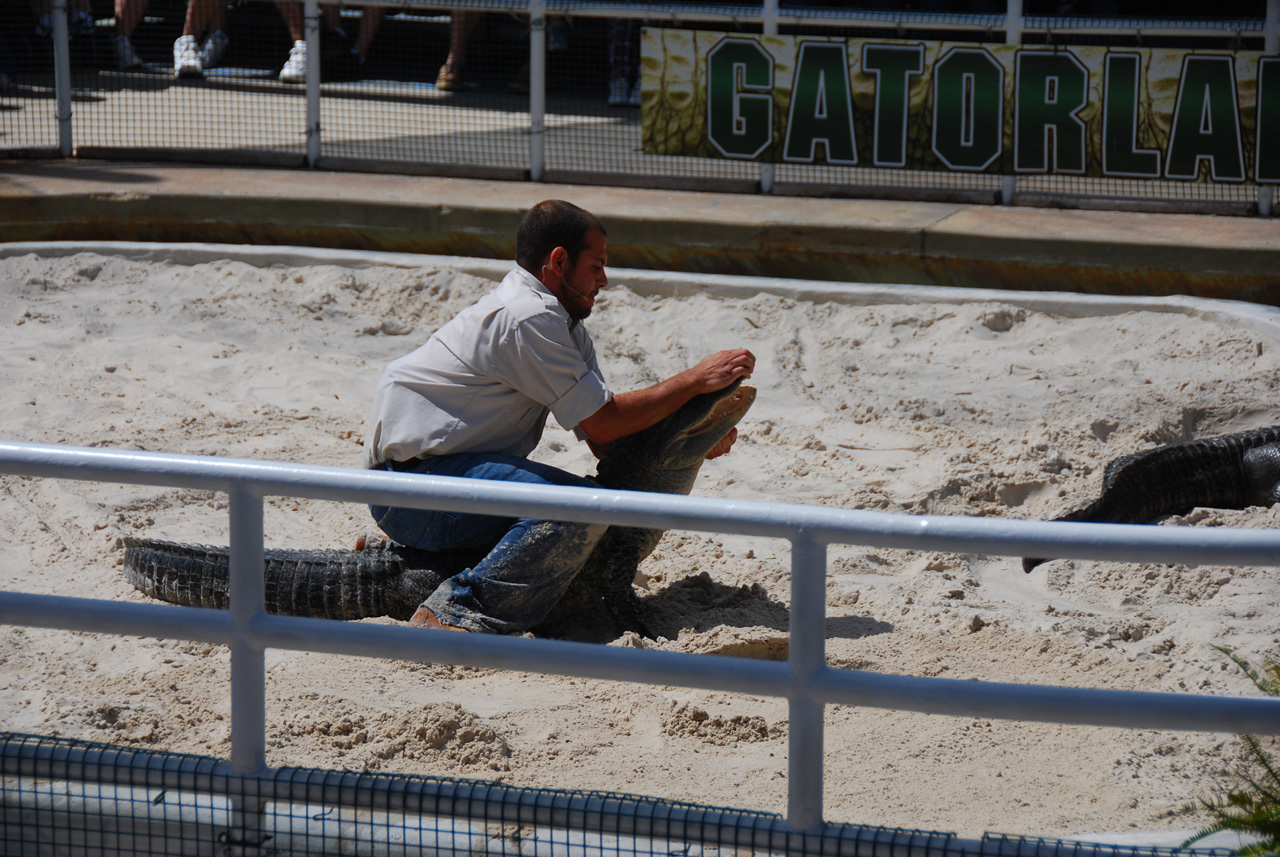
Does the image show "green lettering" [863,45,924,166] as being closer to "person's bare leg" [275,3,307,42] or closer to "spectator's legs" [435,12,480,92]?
"spectator's legs" [435,12,480,92]

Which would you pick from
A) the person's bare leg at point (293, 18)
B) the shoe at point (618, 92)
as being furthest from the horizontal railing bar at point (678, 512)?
the person's bare leg at point (293, 18)

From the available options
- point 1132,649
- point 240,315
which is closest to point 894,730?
point 1132,649

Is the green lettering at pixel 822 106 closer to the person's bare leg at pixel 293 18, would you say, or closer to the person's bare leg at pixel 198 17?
the person's bare leg at pixel 293 18

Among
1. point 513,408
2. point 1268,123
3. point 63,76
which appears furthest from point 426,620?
point 63,76

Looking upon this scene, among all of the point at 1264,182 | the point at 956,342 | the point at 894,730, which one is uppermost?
the point at 1264,182

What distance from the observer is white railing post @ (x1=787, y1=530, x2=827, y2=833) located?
1741 millimetres

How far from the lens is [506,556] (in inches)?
126

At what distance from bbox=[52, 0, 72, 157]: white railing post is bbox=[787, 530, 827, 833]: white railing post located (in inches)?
269

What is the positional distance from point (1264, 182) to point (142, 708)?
5.74 meters

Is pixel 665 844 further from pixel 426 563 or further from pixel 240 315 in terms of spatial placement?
pixel 240 315

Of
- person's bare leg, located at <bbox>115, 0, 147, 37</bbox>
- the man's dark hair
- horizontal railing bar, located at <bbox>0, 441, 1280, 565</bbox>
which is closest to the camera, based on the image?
horizontal railing bar, located at <bbox>0, 441, 1280, 565</bbox>

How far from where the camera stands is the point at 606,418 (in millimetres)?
3338

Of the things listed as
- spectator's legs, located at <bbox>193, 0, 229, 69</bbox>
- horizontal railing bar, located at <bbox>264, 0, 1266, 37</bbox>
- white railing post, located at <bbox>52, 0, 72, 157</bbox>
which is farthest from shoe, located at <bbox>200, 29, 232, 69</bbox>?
horizontal railing bar, located at <bbox>264, 0, 1266, 37</bbox>

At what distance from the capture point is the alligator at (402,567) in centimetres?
342
